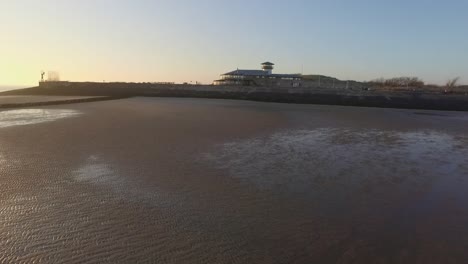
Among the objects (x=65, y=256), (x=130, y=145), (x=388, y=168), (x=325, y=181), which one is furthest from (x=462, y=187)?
(x=130, y=145)

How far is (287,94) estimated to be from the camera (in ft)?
180

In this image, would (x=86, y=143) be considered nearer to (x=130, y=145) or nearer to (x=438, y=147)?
(x=130, y=145)

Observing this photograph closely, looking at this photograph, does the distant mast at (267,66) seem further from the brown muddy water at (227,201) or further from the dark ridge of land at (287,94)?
the brown muddy water at (227,201)

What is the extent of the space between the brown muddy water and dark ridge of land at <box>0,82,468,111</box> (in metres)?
32.5

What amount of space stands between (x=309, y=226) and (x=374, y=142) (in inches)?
452

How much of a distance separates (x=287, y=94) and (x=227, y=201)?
47195 millimetres

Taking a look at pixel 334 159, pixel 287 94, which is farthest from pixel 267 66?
pixel 334 159

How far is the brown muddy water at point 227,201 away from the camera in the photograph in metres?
6.02

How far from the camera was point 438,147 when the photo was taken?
16.7m

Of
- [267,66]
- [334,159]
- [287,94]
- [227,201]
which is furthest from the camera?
[267,66]

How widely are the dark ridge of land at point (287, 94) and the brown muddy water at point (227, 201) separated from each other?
32537 mm

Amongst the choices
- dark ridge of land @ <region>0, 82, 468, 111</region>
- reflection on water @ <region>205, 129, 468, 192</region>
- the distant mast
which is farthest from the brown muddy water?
the distant mast

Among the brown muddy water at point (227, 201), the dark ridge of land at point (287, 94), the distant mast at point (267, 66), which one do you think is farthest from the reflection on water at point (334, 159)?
the distant mast at point (267, 66)

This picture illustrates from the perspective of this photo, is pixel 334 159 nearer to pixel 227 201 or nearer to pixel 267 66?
pixel 227 201
